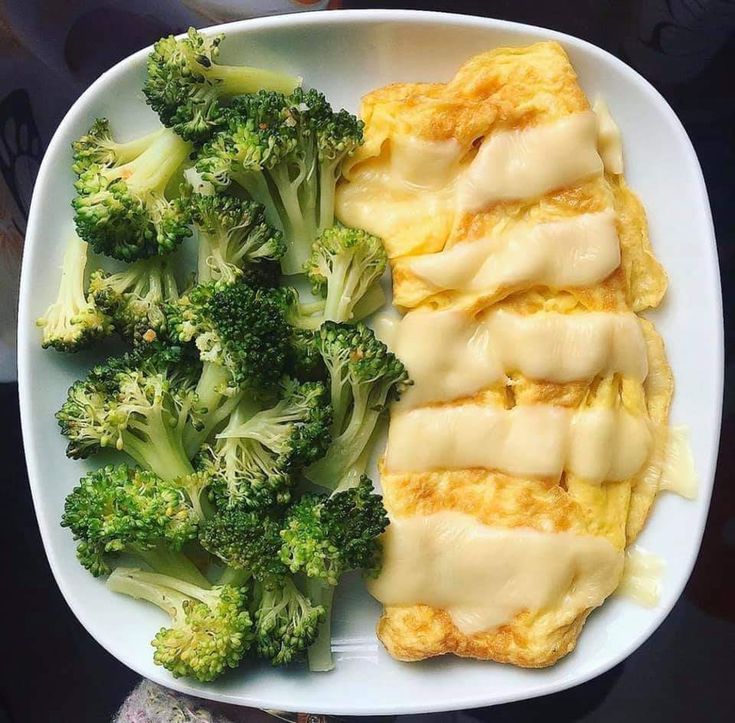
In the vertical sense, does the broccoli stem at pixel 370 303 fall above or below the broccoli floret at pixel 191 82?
below

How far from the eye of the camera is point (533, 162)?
2.40m

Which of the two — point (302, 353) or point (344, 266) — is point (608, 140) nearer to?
point (344, 266)

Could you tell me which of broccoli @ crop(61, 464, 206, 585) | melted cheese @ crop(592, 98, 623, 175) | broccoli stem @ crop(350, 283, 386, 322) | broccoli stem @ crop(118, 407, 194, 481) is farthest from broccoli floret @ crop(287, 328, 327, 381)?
melted cheese @ crop(592, 98, 623, 175)

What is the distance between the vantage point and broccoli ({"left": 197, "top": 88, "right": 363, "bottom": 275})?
2.35 metres

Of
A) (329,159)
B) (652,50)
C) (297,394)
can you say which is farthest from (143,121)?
(652,50)

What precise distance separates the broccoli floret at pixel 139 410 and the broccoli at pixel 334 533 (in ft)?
1.35

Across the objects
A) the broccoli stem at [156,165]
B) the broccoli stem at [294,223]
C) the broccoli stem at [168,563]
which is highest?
the broccoli stem at [156,165]

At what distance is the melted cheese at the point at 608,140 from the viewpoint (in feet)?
8.39

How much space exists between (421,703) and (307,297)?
55.8 inches

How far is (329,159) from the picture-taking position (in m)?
2.44

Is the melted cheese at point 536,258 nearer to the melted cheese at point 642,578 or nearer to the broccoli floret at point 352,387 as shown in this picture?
the broccoli floret at point 352,387

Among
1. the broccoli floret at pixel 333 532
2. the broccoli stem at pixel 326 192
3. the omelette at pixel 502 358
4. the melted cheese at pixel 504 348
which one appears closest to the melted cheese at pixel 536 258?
the omelette at pixel 502 358

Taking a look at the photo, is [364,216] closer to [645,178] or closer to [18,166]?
[645,178]

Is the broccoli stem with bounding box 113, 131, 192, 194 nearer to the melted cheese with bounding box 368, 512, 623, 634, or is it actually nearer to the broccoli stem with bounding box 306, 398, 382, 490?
the broccoli stem with bounding box 306, 398, 382, 490
